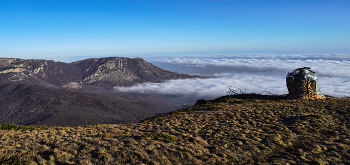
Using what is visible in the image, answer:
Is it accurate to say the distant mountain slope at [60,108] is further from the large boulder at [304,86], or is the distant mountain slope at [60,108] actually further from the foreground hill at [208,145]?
the foreground hill at [208,145]

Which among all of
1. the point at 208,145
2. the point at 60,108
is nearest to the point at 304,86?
the point at 208,145

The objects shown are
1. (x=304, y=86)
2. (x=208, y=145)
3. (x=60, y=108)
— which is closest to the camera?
(x=208, y=145)

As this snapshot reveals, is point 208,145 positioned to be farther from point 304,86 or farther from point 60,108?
point 60,108

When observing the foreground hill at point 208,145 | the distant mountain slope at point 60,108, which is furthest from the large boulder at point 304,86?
the distant mountain slope at point 60,108

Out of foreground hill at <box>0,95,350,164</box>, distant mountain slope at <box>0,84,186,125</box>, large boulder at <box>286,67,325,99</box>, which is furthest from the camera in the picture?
distant mountain slope at <box>0,84,186,125</box>

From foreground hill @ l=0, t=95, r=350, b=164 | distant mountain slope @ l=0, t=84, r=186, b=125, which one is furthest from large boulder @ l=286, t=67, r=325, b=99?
distant mountain slope @ l=0, t=84, r=186, b=125

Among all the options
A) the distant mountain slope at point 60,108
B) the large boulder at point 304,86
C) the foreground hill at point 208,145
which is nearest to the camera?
the foreground hill at point 208,145

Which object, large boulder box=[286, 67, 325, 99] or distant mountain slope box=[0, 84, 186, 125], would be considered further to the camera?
distant mountain slope box=[0, 84, 186, 125]

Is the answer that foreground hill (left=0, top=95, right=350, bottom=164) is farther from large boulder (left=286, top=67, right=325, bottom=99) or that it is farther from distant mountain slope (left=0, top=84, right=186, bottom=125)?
distant mountain slope (left=0, top=84, right=186, bottom=125)
